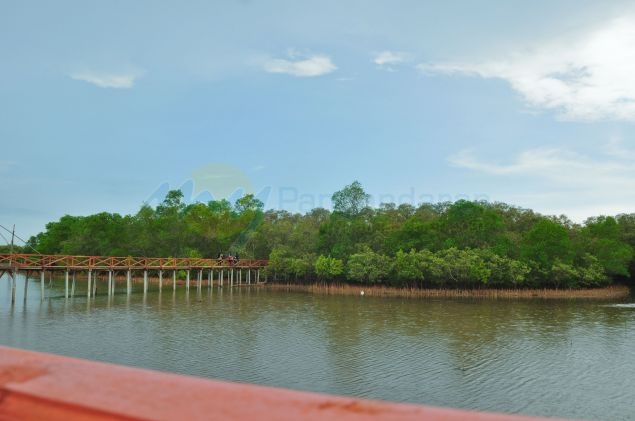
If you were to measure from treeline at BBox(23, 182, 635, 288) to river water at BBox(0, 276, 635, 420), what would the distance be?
10308 millimetres

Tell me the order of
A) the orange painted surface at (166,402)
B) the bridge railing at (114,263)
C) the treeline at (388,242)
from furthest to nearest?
the treeline at (388,242)
the bridge railing at (114,263)
the orange painted surface at (166,402)

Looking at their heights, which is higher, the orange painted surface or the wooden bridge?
the orange painted surface

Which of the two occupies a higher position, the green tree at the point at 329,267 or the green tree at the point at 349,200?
the green tree at the point at 349,200

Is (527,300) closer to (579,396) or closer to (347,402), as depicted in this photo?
(579,396)

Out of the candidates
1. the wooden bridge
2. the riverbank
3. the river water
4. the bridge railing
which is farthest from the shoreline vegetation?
the river water

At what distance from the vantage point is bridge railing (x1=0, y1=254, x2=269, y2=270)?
2710cm

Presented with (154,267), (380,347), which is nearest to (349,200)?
(154,267)

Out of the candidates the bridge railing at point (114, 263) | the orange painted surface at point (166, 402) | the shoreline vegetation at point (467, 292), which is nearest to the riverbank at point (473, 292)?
the shoreline vegetation at point (467, 292)

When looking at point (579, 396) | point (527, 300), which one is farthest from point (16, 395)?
point (527, 300)

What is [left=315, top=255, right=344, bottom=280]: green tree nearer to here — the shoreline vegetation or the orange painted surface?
the shoreline vegetation

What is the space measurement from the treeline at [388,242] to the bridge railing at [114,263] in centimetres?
454

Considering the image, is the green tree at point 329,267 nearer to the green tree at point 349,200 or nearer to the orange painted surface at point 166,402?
the green tree at point 349,200

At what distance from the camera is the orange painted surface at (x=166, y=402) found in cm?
78

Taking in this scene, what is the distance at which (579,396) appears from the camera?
11547mm
